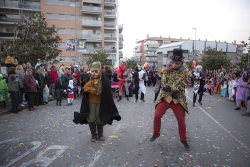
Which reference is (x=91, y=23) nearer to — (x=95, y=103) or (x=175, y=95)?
(x=95, y=103)

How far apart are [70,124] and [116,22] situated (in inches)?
1825

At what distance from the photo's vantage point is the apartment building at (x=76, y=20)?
39.9 metres

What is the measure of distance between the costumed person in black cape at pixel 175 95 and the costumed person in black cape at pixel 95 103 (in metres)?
1.13

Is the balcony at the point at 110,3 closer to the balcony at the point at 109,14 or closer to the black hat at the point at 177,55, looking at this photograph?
the balcony at the point at 109,14

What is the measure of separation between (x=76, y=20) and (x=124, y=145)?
43.0 metres

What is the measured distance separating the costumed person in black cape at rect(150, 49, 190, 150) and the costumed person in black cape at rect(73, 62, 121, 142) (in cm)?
113

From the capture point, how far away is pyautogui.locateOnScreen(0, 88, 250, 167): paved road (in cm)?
388

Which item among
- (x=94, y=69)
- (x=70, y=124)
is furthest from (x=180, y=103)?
(x=70, y=124)

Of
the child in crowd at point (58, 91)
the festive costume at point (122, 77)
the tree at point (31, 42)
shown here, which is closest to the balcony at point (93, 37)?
the tree at point (31, 42)

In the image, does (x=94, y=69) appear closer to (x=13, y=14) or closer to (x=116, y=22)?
(x=13, y=14)

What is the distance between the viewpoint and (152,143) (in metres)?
4.86

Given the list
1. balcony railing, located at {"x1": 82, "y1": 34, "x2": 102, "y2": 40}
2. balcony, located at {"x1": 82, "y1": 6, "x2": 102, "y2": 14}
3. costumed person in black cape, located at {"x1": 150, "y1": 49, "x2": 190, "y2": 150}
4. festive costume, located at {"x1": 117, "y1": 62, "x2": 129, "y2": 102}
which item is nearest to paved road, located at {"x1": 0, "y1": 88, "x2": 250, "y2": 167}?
costumed person in black cape, located at {"x1": 150, "y1": 49, "x2": 190, "y2": 150}

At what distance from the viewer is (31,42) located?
1417 centimetres

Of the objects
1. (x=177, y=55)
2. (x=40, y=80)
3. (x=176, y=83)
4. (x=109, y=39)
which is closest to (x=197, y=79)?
(x=177, y=55)
